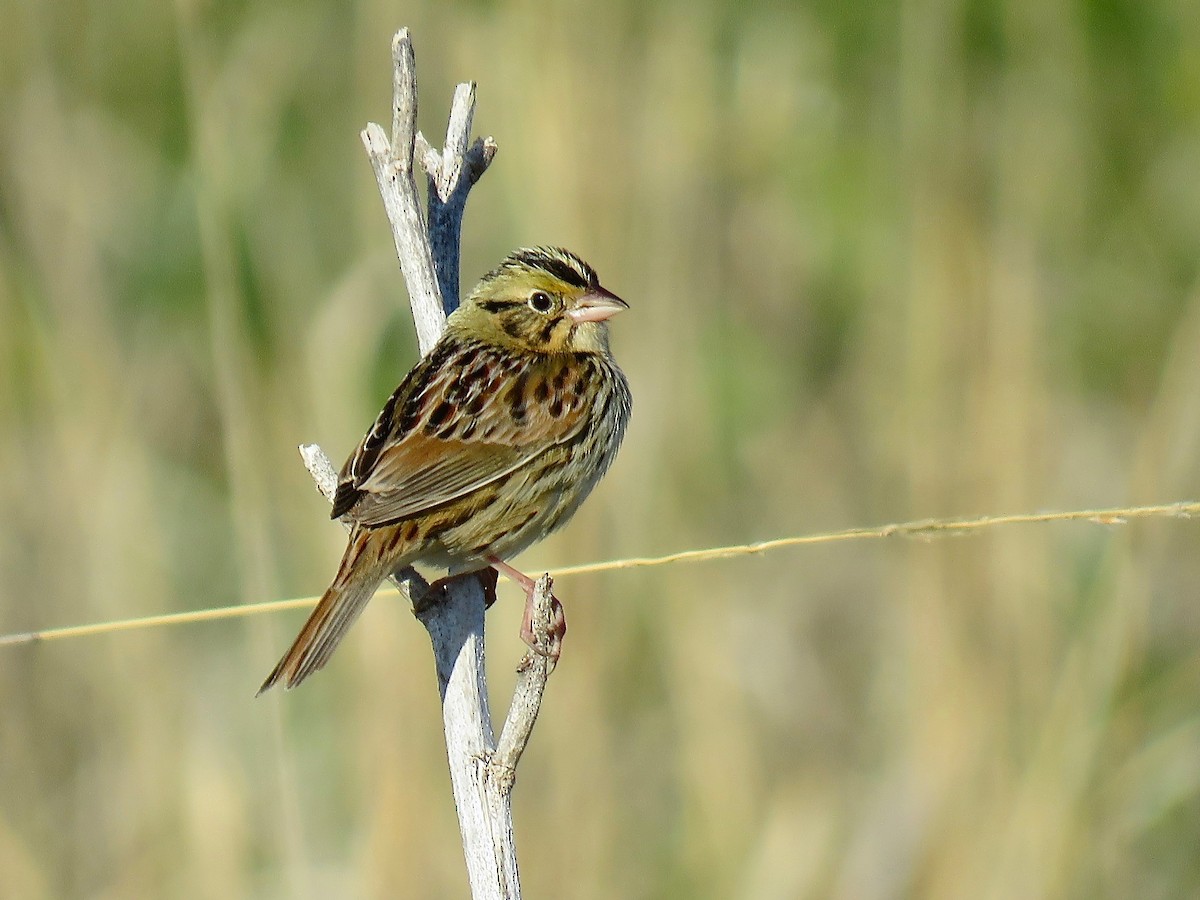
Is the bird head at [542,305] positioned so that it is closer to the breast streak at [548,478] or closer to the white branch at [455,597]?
the breast streak at [548,478]

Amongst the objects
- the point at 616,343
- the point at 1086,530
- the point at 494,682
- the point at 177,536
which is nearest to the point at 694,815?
the point at 494,682

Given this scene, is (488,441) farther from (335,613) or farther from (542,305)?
(335,613)

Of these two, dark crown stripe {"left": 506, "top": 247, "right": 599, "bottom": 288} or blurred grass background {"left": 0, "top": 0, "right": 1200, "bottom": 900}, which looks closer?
dark crown stripe {"left": 506, "top": 247, "right": 599, "bottom": 288}

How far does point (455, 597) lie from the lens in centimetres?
325

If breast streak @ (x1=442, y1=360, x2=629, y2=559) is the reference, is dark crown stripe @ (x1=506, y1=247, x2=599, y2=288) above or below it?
above

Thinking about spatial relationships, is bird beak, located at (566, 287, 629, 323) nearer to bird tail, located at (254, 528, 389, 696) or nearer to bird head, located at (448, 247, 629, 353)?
bird head, located at (448, 247, 629, 353)

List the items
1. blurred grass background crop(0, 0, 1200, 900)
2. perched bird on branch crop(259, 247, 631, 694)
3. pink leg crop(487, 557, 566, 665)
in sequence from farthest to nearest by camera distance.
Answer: blurred grass background crop(0, 0, 1200, 900) → perched bird on branch crop(259, 247, 631, 694) → pink leg crop(487, 557, 566, 665)

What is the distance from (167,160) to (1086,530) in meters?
2.90

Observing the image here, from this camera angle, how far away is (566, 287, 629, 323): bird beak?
12.8 ft

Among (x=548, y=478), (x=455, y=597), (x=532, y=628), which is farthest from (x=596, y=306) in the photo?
(x=532, y=628)

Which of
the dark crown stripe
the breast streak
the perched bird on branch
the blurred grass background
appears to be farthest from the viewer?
the blurred grass background

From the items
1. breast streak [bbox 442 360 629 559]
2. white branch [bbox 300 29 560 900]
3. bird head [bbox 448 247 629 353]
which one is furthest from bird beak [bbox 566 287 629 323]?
white branch [bbox 300 29 560 900]

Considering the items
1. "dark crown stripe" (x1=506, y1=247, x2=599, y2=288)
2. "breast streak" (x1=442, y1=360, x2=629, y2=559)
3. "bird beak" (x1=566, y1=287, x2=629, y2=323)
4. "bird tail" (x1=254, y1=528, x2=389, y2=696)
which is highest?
"dark crown stripe" (x1=506, y1=247, x2=599, y2=288)

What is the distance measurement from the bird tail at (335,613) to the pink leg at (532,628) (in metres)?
0.29
